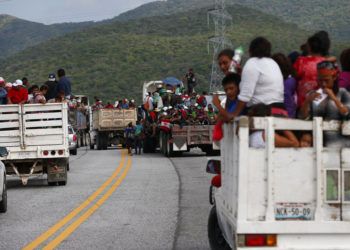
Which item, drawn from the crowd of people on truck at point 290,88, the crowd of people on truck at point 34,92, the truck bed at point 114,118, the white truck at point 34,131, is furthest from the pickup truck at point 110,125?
the crowd of people on truck at point 290,88

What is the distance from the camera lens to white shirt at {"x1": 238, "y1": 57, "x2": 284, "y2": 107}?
298 inches

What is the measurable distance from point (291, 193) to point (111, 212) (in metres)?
7.13

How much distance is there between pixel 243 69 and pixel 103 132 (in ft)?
122

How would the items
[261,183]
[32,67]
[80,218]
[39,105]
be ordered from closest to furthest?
[261,183], [80,218], [39,105], [32,67]

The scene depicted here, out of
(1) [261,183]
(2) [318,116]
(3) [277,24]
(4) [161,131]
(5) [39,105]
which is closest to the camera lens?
(1) [261,183]

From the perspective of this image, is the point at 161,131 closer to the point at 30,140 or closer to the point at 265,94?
the point at 30,140

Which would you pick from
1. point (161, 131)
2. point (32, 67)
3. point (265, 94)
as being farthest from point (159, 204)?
point (32, 67)

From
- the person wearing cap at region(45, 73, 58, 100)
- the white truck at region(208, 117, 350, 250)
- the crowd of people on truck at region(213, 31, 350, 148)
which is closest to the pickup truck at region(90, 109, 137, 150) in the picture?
the person wearing cap at region(45, 73, 58, 100)

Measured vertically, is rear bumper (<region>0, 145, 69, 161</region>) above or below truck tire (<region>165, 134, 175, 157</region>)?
above

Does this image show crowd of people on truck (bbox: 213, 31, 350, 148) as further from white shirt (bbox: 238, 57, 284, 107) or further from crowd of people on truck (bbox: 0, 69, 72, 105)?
crowd of people on truck (bbox: 0, 69, 72, 105)

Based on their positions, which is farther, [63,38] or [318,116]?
[63,38]

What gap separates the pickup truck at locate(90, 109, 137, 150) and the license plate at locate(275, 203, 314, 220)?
37.4 m

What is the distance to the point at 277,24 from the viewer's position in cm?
14225

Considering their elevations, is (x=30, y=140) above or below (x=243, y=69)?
below
